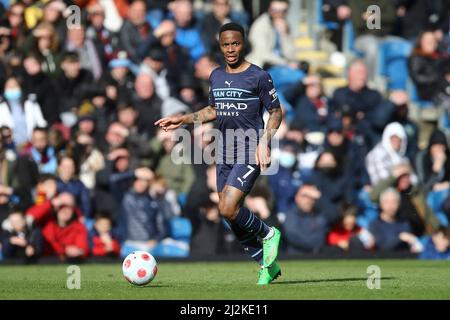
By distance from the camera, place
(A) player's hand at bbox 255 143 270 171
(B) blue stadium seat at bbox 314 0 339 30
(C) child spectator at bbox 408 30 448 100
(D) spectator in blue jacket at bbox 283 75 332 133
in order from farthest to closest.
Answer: (B) blue stadium seat at bbox 314 0 339 30
(C) child spectator at bbox 408 30 448 100
(D) spectator in blue jacket at bbox 283 75 332 133
(A) player's hand at bbox 255 143 270 171

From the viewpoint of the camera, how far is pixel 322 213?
18.4 m

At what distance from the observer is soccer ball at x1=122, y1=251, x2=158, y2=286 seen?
11.8 meters

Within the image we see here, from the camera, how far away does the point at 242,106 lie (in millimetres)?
11992

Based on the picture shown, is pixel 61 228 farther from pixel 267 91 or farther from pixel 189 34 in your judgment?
pixel 267 91

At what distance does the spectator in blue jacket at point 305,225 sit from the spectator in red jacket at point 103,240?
8.94ft

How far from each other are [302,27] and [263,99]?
1126 cm

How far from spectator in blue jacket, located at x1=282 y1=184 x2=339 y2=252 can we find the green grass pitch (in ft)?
2.88

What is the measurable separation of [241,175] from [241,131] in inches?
19.5

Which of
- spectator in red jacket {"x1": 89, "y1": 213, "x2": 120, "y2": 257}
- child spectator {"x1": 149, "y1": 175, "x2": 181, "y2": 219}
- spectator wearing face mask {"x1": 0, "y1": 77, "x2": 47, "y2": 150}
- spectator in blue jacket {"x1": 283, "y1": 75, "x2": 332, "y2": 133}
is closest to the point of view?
spectator in red jacket {"x1": 89, "y1": 213, "x2": 120, "y2": 257}

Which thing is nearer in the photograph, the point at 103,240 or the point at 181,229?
the point at 103,240

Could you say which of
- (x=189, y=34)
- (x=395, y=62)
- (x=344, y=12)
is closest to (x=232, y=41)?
(x=189, y=34)

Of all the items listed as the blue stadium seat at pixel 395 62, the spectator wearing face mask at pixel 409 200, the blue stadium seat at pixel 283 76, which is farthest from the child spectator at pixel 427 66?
the spectator wearing face mask at pixel 409 200

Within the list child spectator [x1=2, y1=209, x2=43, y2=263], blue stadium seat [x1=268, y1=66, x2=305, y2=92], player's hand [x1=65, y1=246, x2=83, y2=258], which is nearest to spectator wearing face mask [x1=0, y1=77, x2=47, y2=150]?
child spectator [x1=2, y1=209, x2=43, y2=263]

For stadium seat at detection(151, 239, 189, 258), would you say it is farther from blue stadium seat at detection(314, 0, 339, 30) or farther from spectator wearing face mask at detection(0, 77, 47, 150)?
blue stadium seat at detection(314, 0, 339, 30)
